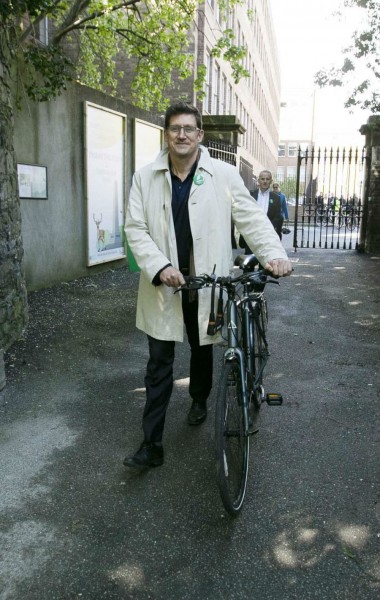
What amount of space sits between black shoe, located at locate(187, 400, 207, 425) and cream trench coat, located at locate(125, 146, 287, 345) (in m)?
0.90

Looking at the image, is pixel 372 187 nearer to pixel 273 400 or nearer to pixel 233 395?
pixel 273 400

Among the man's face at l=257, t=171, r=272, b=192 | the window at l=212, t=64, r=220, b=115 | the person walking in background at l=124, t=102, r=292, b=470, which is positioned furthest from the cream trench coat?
the window at l=212, t=64, r=220, b=115

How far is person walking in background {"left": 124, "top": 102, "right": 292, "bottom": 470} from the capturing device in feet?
11.5

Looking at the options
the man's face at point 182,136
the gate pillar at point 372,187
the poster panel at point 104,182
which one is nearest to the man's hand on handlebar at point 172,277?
the man's face at point 182,136

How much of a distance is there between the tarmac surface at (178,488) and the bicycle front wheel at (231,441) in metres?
0.16

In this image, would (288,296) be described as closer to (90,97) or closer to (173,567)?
(90,97)

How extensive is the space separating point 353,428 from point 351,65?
17149 mm

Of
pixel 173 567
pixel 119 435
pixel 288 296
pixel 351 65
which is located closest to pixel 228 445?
pixel 173 567

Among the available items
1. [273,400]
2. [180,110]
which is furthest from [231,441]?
[180,110]

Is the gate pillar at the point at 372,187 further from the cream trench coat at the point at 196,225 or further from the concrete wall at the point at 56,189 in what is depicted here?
the cream trench coat at the point at 196,225

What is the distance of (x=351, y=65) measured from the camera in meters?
18.8

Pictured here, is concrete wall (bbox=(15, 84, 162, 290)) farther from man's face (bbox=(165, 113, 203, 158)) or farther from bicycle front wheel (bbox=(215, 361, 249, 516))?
bicycle front wheel (bbox=(215, 361, 249, 516))

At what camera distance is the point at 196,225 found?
11.6ft

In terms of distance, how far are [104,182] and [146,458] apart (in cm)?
869
